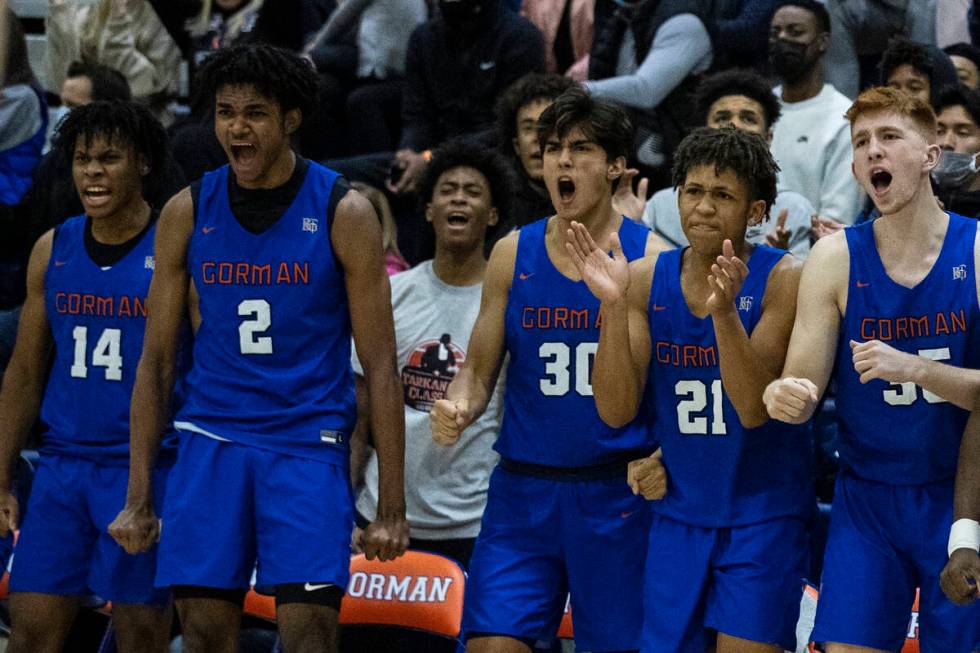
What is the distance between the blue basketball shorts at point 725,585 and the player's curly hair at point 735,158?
1.03 metres

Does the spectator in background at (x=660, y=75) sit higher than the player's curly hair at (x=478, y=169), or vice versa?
the spectator in background at (x=660, y=75)

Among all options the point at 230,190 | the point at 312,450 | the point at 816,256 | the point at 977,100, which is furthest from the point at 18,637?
the point at 977,100

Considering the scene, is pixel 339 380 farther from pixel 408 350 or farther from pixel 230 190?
pixel 408 350

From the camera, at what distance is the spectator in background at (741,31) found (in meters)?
8.16

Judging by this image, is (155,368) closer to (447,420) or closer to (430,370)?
(447,420)

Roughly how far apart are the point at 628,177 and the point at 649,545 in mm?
1563

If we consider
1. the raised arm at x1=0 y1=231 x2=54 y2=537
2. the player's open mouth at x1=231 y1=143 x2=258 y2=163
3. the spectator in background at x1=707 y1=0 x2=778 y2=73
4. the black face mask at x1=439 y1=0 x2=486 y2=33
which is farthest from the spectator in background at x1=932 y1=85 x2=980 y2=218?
the raised arm at x1=0 y1=231 x2=54 y2=537

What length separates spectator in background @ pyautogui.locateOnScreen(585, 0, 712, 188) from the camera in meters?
7.95

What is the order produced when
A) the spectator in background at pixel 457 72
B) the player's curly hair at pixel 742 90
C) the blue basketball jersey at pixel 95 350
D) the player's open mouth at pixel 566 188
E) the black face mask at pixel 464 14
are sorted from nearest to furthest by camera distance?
the player's open mouth at pixel 566 188
the blue basketball jersey at pixel 95 350
the player's curly hair at pixel 742 90
the spectator in background at pixel 457 72
the black face mask at pixel 464 14

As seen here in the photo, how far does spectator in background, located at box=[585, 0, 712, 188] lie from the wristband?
3786 mm

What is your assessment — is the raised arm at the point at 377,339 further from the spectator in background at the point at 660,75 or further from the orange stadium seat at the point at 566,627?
the spectator in background at the point at 660,75

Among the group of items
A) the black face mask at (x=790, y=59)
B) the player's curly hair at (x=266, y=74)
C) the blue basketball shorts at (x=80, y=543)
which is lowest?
the blue basketball shorts at (x=80, y=543)

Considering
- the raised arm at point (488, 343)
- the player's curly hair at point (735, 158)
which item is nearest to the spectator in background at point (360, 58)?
the raised arm at point (488, 343)

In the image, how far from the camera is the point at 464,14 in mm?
8438
